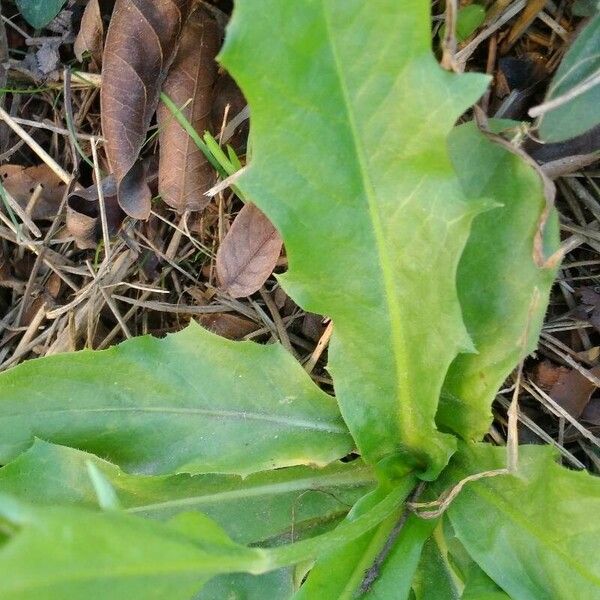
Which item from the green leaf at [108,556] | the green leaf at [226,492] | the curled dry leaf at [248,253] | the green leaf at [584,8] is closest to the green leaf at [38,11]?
the curled dry leaf at [248,253]

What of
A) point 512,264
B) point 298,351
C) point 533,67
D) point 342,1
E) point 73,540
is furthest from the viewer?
point 298,351

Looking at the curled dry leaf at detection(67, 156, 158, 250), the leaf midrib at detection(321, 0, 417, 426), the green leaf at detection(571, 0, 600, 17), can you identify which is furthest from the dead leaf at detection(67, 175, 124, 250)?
the green leaf at detection(571, 0, 600, 17)

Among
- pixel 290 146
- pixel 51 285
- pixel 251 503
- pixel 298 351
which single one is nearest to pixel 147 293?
pixel 51 285

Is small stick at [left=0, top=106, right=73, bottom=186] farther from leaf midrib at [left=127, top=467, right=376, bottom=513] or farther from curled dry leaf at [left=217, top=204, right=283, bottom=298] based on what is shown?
leaf midrib at [left=127, top=467, right=376, bottom=513]

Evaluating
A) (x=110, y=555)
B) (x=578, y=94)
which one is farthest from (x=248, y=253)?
(x=110, y=555)

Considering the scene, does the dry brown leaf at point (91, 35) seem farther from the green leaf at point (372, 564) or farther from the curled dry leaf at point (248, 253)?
the green leaf at point (372, 564)

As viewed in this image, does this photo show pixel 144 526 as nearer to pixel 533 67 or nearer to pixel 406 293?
pixel 406 293

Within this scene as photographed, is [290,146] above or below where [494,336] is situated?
above
